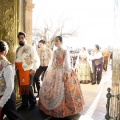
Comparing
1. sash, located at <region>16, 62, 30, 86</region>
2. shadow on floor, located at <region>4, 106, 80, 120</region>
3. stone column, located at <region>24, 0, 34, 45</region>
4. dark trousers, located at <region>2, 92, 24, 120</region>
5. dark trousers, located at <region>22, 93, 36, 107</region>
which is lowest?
shadow on floor, located at <region>4, 106, 80, 120</region>

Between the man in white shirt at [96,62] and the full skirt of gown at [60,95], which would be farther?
the man in white shirt at [96,62]

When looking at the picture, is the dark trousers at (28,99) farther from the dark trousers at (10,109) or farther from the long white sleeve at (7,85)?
the long white sleeve at (7,85)

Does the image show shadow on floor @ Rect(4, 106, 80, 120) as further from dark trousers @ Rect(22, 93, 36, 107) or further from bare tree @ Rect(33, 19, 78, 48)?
bare tree @ Rect(33, 19, 78, 48)

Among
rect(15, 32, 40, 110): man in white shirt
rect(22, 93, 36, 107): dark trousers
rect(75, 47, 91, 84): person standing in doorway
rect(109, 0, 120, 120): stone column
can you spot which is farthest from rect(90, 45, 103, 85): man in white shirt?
rect(109, 0, 120, 120): stone column

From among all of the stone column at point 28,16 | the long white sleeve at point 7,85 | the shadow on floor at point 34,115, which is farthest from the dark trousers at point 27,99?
the long white sleeve at point 7,85

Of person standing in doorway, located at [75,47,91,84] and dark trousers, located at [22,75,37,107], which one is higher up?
person standing in doorway, located at [75,47,91,84]

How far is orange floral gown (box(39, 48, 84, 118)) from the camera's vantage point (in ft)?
12.7

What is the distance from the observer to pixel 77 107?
13.1 feet

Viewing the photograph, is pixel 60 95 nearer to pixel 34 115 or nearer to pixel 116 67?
pixel 34 115

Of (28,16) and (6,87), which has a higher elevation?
(28,16)

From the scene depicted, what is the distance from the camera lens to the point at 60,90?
154 inches

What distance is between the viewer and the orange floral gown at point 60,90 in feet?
12.7

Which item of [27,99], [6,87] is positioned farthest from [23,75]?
[6,87]

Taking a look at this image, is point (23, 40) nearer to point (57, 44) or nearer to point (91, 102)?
point (57, 44)
